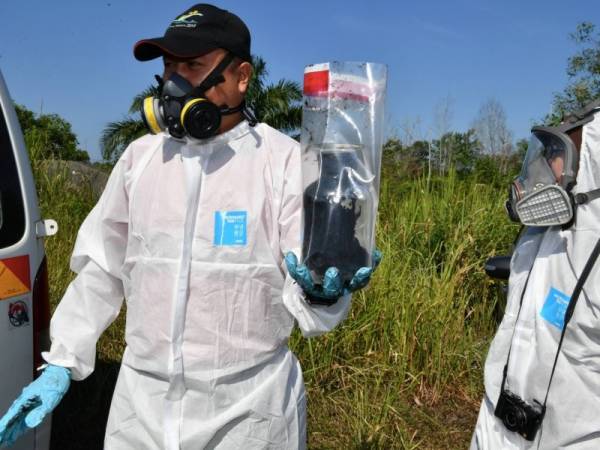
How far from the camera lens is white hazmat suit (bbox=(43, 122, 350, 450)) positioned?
1.81 m

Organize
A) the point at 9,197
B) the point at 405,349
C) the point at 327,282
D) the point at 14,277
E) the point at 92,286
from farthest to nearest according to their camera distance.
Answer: the point at 405,349
the point at 9,197
the point at 14,277
the point at 92,286
the point at 327,282

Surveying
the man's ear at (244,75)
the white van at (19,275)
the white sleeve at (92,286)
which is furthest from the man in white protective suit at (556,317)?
the white van at (19,275)

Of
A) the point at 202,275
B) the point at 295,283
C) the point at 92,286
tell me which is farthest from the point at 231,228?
the point at 92,286

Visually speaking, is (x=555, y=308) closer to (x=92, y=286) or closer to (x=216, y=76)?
(x=216, y=76)

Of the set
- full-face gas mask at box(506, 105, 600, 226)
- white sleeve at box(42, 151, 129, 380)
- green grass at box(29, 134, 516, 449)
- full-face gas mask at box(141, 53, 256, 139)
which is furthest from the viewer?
green grass at box(29, 134, 516, 449)

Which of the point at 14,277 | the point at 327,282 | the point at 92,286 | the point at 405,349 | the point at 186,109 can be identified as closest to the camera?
the point at 327,282

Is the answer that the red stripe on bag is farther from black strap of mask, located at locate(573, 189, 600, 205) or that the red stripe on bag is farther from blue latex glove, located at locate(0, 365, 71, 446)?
blue latex glove, located at locate(0, 365, 71, 446)

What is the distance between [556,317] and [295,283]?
799mm

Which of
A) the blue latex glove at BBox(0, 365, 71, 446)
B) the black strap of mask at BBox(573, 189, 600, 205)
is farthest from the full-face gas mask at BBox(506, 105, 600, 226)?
the blue latex glove at BBox(0, 365, 71, 446)

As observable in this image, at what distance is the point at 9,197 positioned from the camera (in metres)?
2.27

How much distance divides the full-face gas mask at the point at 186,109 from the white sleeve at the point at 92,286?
24cm

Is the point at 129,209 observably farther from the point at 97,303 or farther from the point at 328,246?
the point at 328,246

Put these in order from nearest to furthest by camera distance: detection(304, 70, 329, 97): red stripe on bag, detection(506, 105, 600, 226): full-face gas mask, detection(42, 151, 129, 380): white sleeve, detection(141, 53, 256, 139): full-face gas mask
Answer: detection(304, 70, 329, 97): red stripe on bag < detection(141, 53, 256, 139): full-face gas mask < detection(506, 105, 600, 226): full-face gas mask < detection(42, 151, 129, 380): white sleeve

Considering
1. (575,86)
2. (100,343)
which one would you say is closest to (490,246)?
(100,343)
